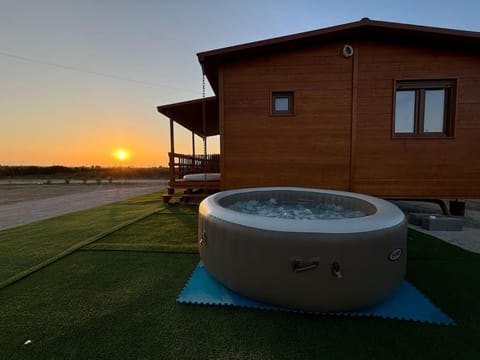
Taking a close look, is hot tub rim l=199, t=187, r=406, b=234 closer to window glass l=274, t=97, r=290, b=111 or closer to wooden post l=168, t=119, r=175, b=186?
window glass l=274, t=97, r=290, b=111

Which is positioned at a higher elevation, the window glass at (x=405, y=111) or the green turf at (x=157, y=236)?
the window glass at (x=405, y=111)

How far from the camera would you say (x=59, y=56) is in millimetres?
8727

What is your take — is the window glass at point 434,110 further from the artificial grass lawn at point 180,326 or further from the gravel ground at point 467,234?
the artificial grass lawn at point 180,326

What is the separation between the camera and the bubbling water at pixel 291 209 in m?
3.18

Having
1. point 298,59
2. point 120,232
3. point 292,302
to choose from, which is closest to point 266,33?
point 298,59

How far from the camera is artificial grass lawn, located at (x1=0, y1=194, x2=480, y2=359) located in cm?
133

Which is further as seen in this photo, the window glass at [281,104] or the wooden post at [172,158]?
the wooden post at [172,158]

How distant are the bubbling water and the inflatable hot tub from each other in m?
1.36

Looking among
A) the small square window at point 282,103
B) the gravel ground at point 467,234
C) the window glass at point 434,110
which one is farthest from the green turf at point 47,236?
the window glass at point 434,110

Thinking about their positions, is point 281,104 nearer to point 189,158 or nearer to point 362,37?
point 362,37

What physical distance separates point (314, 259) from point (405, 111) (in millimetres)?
4542

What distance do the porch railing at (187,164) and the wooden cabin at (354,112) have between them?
1714 mm

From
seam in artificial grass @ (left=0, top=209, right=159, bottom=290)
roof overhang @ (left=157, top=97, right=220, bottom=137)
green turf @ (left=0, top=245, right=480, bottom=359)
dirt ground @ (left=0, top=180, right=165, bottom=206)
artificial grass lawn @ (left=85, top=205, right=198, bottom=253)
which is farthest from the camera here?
dirt ground @ (left=0, top=180, right=165, bottom=206)

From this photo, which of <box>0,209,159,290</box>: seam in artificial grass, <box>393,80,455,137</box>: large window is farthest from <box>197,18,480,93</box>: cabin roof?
<box>0,209,159,290</box>: seam in artificial grass
